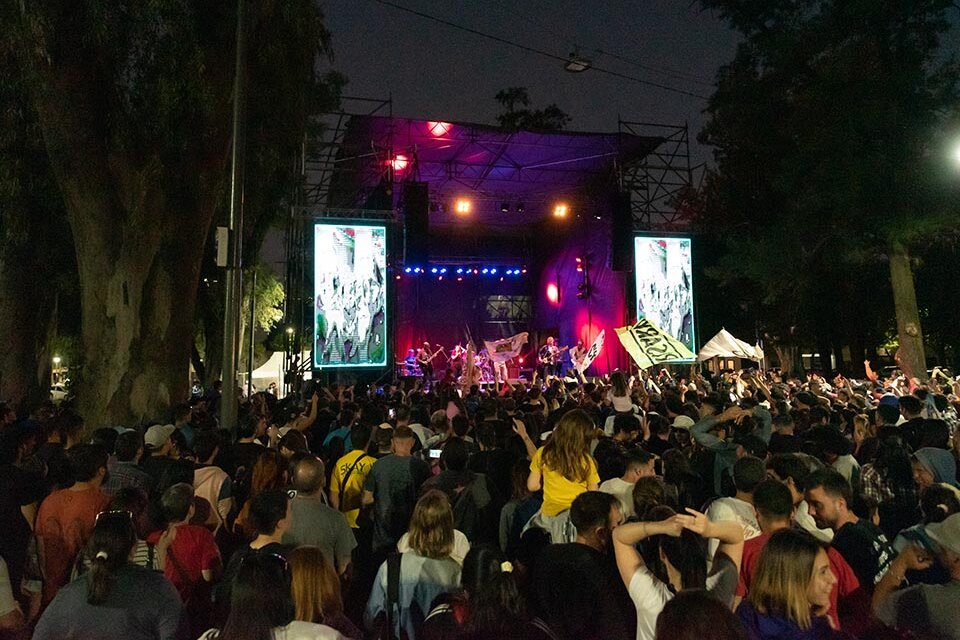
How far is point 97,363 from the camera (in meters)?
10.0

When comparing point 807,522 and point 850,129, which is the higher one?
point 850,129

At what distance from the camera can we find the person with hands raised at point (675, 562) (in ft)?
8.71

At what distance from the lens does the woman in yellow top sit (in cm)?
411

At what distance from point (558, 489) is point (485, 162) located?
22352mm

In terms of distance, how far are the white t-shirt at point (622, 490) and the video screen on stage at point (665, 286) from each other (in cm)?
1960

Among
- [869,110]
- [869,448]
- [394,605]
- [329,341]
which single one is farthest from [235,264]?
[869,110]

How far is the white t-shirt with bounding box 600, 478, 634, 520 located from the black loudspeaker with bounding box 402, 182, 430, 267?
16.3 meters

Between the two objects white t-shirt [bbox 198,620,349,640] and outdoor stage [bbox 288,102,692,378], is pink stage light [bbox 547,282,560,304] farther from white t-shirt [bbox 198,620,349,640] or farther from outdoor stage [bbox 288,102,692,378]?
white t-shirt [bbox 198,620,349,640]

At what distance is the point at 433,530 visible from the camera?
3281 mm

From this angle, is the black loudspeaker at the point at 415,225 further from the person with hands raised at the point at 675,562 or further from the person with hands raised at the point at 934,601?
the person with hands raised at the point at 934,601

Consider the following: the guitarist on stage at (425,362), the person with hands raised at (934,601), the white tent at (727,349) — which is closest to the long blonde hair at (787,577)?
the person with hands raised at (934,601)

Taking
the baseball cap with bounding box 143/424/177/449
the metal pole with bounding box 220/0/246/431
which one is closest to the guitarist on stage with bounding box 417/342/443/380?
the metal pole with bounding box 220/0/246/431

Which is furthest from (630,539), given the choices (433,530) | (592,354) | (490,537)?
(592,354)

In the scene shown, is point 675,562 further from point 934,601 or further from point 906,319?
point 906,319
